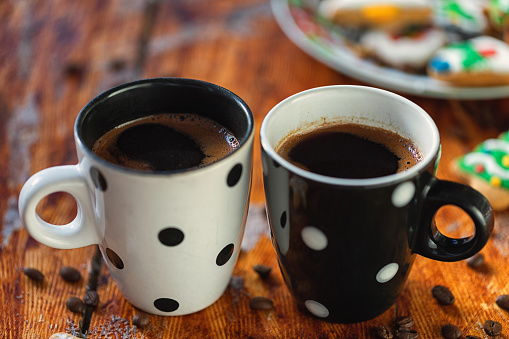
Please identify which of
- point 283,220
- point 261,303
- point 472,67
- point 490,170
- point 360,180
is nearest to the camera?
point 360,180

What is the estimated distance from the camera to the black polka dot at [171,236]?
78 cm

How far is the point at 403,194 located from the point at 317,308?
246mm

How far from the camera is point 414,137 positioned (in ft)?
2.85

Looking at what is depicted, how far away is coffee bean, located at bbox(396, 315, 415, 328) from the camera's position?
0.89 m

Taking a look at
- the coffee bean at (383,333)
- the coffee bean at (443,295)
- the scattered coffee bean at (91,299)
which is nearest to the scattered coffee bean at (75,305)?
the scattered coffee bean at (91,299)

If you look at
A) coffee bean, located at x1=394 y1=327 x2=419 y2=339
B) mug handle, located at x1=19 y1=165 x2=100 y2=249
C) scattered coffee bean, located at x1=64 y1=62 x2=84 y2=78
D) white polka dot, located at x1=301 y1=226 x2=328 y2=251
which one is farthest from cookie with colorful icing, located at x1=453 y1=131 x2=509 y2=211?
scattered coffee bean, located at x1=64 y1=62 x2=84 y2=78

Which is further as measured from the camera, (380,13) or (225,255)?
(380,13)

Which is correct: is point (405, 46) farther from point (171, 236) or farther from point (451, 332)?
point (171, 236)

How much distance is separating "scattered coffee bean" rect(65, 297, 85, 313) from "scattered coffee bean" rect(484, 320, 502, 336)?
0.62m

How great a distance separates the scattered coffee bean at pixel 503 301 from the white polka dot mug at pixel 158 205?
1.38ft

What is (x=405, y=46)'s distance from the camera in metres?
1.49

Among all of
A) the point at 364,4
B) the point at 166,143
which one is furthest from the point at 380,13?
the point at 166,143

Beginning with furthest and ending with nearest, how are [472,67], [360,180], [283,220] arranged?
1. [472,67]
2. [283,220]
3. [360,180]

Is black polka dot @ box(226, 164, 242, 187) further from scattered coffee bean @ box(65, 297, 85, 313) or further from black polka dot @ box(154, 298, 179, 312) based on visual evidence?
scattered coffee bean @ box(65, 297, 85, 313)
